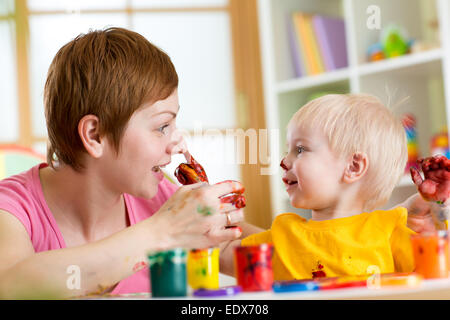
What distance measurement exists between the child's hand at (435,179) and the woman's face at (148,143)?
0.36 metres

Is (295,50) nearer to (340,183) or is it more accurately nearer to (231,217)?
(340,183)

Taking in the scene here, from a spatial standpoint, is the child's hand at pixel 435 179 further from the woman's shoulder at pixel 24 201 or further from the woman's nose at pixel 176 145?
the woman's shoulder at pixel 24 201

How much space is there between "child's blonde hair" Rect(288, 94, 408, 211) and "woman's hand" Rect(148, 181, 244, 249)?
19 centimetres

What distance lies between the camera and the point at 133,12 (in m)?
1.27

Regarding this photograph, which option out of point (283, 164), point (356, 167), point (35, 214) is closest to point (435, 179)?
point (356, 167)

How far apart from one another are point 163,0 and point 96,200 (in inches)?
23.9

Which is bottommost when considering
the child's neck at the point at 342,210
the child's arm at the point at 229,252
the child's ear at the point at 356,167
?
the child's arm at the point at 229,252

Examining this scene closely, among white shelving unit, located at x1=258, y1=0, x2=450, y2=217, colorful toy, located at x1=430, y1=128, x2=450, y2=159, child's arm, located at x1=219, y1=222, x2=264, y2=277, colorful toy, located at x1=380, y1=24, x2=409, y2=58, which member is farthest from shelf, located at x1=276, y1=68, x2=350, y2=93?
child's arm, located at x1=219, y1=222, x2=264, y2=277

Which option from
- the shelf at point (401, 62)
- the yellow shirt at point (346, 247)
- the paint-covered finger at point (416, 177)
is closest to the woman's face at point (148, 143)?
the yellow shirt at point (346, 247)

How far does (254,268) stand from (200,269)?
63 millimetres

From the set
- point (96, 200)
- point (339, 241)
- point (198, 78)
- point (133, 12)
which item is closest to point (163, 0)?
point (133, 12)

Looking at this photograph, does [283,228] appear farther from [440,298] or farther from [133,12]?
[133,12]

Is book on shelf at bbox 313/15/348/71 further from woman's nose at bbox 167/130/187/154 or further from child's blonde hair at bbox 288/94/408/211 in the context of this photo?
woman's nose at bbox 167/130/187/154

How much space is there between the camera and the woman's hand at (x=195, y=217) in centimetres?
79
